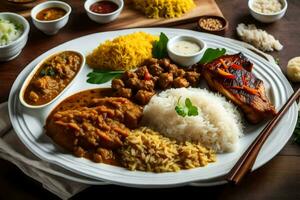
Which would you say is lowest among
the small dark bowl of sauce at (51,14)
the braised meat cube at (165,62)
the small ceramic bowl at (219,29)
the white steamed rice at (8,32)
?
the small ceramic bowl at (219,29)

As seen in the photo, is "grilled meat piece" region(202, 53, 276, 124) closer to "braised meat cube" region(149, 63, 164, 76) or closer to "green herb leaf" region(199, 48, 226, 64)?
"green herb leaf" region(199, 48, 226, 64)

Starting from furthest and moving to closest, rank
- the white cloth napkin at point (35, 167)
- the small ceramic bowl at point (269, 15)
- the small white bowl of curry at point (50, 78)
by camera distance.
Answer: the small ceramic bowl at point (269, 15), the small white bowl of curry at point (50, 78), the white cloth napkin at point (35, 167)

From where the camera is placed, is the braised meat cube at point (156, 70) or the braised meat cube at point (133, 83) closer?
the braised meat cube at point (133, 83)

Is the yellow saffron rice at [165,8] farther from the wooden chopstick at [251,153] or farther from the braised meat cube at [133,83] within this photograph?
the wooden chopstick at [251,153]

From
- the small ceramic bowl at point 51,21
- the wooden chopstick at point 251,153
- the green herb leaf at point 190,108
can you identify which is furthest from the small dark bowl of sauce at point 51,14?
the wooden chopstick at point 251,153

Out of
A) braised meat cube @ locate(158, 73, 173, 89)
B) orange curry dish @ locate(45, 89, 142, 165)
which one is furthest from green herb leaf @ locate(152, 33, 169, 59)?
orange curry dish @ locate(45, 89, 142, 165)

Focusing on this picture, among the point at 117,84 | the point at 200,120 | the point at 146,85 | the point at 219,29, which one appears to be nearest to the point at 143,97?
the point at 146,85

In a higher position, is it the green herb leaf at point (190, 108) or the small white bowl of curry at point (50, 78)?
the green herb leaf at point (190, 108)
